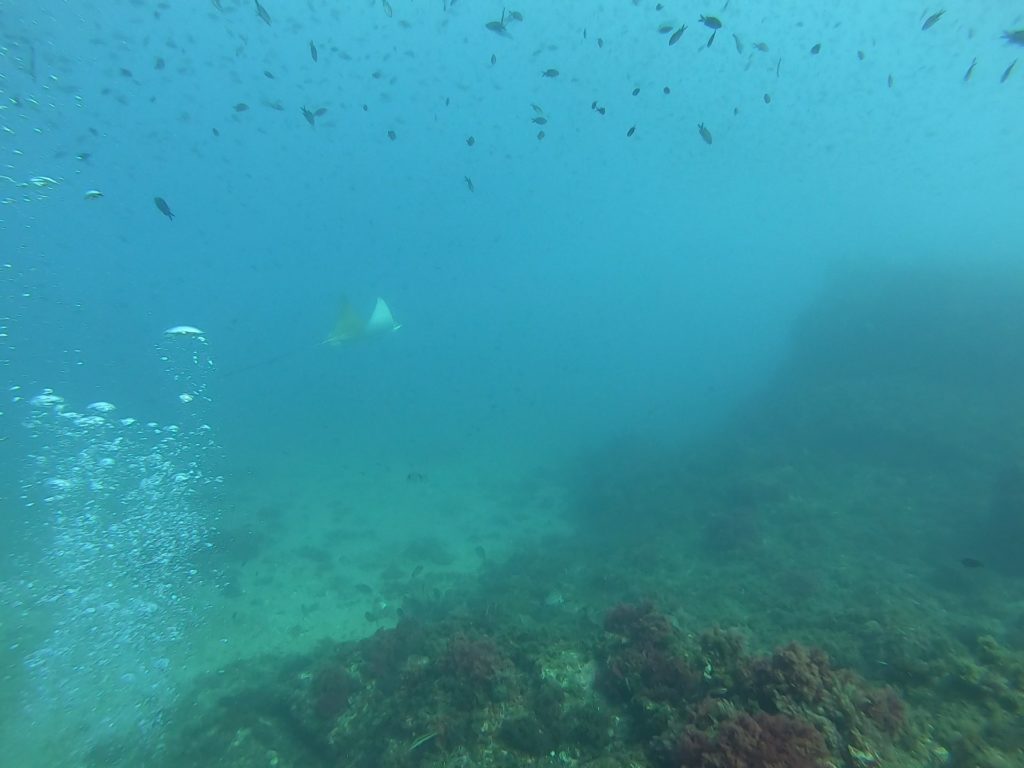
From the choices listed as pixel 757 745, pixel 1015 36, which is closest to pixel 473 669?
pixel 757 745

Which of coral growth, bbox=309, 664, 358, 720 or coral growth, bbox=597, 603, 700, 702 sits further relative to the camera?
coral growth, bbox=309, 664, 358, 720

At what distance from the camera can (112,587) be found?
55.9 feet

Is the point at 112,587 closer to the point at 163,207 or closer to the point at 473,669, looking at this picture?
the point at 163,207

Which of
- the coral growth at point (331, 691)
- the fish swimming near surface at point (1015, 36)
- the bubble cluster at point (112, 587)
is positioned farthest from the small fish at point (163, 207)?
the fish swimming near surface at point (1015, 36)

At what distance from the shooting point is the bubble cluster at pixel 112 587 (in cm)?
1255

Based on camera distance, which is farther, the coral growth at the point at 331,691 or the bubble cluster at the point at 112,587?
the bubble cluster at the point at 112,587

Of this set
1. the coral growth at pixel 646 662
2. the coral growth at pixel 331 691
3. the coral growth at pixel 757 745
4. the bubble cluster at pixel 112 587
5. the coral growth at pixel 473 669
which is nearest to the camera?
the coral growth at pixel 757 745

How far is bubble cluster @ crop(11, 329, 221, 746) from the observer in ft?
41.2

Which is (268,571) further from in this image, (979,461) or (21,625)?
(979,461)

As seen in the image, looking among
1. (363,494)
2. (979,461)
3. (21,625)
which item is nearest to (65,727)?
(21,625)

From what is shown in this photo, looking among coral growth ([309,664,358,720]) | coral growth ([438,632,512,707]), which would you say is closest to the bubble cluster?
coral growth ([309,664,358,720])

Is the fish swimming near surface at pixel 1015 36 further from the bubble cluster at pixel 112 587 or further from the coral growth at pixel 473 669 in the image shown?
the bubble cluster at pixel 112 587

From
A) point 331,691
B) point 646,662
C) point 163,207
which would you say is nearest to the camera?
point 646,662

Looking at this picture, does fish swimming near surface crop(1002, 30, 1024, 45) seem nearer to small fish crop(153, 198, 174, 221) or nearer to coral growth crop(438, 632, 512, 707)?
coral growth crop(438, 632, 512, 707)
